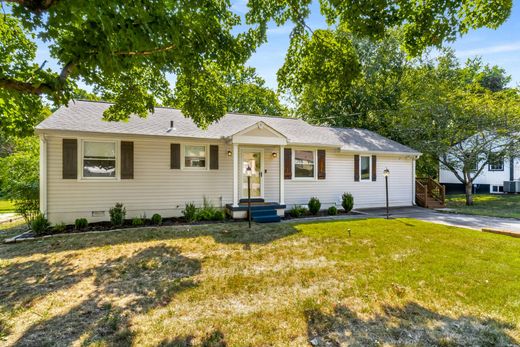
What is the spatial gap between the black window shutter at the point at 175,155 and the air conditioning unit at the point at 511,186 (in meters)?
23.8

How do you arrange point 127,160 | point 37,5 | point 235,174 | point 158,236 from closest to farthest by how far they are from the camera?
1. point 37,5
2. point 158,236
3. point 127,160
4. point 235,174

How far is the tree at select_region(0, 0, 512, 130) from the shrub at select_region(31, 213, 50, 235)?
331 centimetres

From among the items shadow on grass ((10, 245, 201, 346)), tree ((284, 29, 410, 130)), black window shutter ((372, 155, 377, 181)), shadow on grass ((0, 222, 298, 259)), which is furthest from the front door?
tree ((284, 29, 410, 130))

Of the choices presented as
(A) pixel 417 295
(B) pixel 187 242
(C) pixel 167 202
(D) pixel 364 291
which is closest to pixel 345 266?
(D) pixel 364 291

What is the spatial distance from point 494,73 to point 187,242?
42.9 m

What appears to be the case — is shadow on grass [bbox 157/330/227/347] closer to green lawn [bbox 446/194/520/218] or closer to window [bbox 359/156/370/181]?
window [bbox 359/156/370/181]

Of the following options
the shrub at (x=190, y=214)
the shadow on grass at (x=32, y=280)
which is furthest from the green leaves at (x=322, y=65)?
the shadow on grass at (x=32, y=280)

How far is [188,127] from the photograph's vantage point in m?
10.5

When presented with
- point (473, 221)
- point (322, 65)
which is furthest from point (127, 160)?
point (473, 221)

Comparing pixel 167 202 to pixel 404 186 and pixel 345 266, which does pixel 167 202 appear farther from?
pixel 404 186

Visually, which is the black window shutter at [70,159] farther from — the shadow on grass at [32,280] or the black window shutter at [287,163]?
the black window shutter at [287,163]

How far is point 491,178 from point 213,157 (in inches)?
915

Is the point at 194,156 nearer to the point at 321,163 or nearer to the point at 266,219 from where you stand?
the point at 266,219

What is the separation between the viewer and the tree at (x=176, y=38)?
12.2 feet
